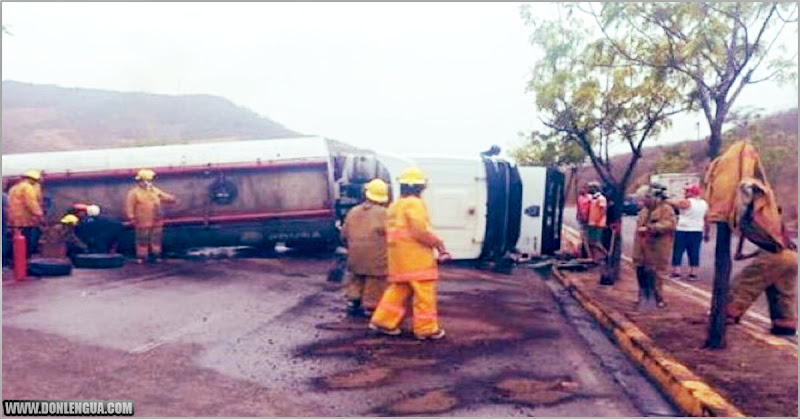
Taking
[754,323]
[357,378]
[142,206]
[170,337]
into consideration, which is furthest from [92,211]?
[754,323]

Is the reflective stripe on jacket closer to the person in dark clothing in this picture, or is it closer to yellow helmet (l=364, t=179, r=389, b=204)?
yellow helmet (l=364, t=179, r=389, b=204)

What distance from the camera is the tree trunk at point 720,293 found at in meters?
7.13

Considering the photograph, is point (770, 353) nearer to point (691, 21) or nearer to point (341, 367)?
point (341, 367)

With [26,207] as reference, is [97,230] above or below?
below

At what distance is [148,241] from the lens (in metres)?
14.2

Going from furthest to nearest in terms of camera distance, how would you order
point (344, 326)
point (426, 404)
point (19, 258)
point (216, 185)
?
point (216, 185), point (19, 258), point (344, 326), point (426, 404)

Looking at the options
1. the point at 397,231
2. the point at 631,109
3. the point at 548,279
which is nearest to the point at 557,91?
the point at 631,109

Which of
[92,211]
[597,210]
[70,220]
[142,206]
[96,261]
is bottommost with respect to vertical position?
[96,261]

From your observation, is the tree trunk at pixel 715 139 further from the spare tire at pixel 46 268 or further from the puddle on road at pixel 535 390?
the spare tire at pixel 46 268

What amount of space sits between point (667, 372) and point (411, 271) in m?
2.49

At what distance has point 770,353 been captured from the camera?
6980 millimetres

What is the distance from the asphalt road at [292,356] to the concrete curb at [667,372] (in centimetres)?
13

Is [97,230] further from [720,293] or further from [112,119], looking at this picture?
[112,119]

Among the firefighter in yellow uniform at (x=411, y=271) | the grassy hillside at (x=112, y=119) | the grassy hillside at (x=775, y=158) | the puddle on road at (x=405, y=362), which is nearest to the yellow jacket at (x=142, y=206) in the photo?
the firefighter in yellow uniform at (x=411, y=271)
